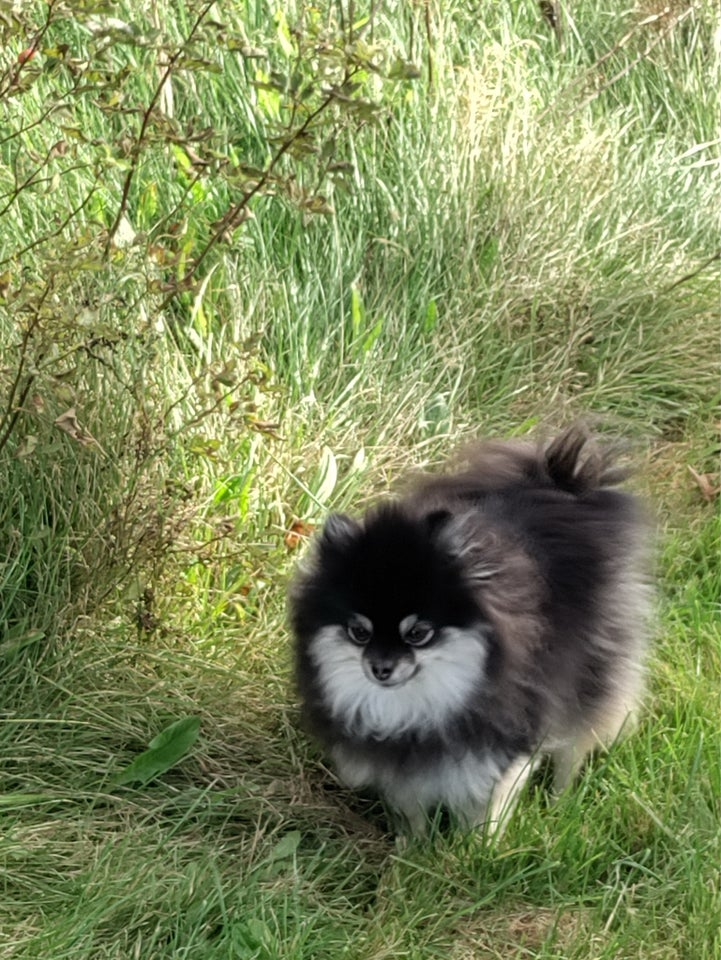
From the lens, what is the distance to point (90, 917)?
3037 mm

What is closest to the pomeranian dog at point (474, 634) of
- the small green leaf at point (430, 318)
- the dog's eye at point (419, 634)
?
the dog's eye at point (419, 634)

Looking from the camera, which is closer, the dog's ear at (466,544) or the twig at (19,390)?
the dog's ear at (466,544)

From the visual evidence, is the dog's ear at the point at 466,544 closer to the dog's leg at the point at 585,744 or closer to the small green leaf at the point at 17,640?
the dog's leg at the point at 585,744

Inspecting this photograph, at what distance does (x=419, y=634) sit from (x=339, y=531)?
0.99 ft

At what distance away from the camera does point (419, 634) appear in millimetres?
3221

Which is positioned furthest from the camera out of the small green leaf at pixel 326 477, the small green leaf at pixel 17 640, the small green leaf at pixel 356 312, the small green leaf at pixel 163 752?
the small green leaf at pixel 356 312

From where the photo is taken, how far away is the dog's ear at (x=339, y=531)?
10.9 ft

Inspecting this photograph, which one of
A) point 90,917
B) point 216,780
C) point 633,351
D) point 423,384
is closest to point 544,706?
point 216,780

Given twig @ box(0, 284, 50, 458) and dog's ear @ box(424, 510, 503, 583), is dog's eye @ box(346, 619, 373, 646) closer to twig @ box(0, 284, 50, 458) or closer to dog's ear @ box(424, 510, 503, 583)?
dog's ear @ box(424, 510, 503, 583)

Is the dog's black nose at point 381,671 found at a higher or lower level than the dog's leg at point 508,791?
higher

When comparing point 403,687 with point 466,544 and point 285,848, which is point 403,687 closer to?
point 466,544

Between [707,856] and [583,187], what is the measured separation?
3.00 m

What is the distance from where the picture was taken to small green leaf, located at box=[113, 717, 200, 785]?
11.6 feet

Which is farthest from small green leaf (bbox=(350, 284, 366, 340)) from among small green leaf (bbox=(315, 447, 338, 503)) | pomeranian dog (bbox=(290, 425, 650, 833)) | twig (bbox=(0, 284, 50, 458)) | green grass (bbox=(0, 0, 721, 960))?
twig (bbox=(0, 284, 50, 458))
